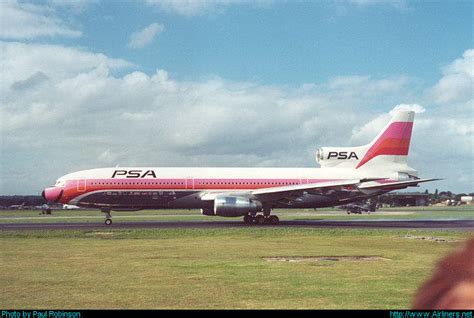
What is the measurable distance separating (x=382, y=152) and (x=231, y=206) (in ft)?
45.2

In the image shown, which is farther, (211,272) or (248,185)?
(248,185)

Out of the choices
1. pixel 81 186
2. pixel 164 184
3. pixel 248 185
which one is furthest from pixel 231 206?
pixel 81 186

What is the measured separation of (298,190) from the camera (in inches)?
1444

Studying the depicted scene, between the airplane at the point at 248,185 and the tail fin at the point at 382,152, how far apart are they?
8 centimetres

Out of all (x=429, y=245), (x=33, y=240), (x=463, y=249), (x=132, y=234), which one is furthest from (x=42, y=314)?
(x=132, y=234)

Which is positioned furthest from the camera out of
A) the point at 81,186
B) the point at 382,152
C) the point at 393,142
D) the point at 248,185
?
the point at 393,142

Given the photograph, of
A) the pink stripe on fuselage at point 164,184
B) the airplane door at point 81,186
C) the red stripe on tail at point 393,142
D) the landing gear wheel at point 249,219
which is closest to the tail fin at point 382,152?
the red stripe on tail at point 393,142

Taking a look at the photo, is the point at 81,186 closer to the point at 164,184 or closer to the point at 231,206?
the point at 164,184

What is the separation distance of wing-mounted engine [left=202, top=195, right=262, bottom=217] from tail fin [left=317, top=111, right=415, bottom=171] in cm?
860

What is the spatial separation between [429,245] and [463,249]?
21.9 meters

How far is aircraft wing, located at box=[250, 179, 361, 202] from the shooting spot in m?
36.5

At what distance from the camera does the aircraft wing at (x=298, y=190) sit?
36500 millimetres

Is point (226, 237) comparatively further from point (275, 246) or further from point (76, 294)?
point (76, 294)

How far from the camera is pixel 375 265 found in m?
15.0
